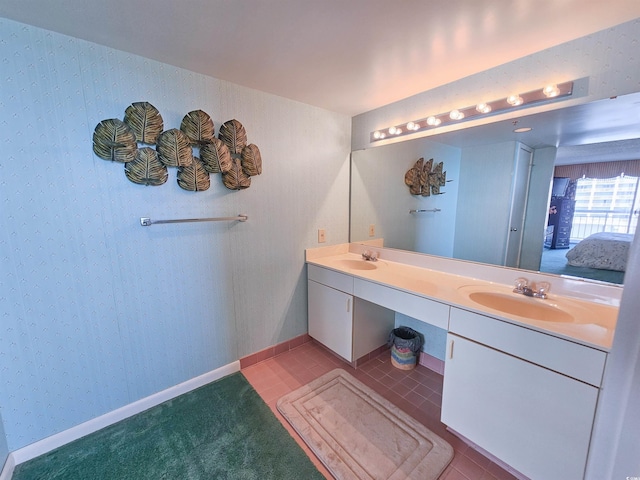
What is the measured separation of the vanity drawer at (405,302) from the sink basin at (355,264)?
363 millimetres

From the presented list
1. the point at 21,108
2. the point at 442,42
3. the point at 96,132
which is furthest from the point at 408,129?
the point at 21,108

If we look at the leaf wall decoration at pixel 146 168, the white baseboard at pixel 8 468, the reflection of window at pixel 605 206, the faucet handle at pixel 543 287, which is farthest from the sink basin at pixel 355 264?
the white baseboard at pixel 8 468

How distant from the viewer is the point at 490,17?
45.8 inches

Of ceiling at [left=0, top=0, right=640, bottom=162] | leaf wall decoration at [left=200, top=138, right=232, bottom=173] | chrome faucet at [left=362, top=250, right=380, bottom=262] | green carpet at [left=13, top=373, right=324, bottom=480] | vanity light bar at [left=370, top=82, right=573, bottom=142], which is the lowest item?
green carpet at [left=13, top=373, right=324, bottom=480]

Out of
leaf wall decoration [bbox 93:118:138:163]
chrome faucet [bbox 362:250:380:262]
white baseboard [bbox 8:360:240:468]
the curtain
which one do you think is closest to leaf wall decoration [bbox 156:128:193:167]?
leaf wall decoration [bbox 93:118:138:163]

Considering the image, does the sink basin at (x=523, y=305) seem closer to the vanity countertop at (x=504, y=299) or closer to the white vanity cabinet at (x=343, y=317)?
the vanity countertop at (x=504, y=299)

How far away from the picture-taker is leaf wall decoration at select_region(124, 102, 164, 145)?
147 cm

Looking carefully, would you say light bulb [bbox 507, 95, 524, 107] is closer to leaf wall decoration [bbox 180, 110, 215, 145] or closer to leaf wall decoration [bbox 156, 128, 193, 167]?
leaf wall decoration [bbox 180, 110, 215, 145]

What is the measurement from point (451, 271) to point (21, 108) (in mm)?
2590

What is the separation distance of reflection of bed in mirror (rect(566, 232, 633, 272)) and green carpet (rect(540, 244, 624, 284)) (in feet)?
0.07

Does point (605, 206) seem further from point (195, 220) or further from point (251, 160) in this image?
point (195, 220)

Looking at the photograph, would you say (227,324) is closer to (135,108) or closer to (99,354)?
(99,354)

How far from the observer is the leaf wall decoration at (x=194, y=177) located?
168 centimetres

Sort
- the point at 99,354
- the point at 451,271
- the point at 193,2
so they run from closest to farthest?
1. the point at 193,2
2. the point at 99,354
3. the point at 451,271
